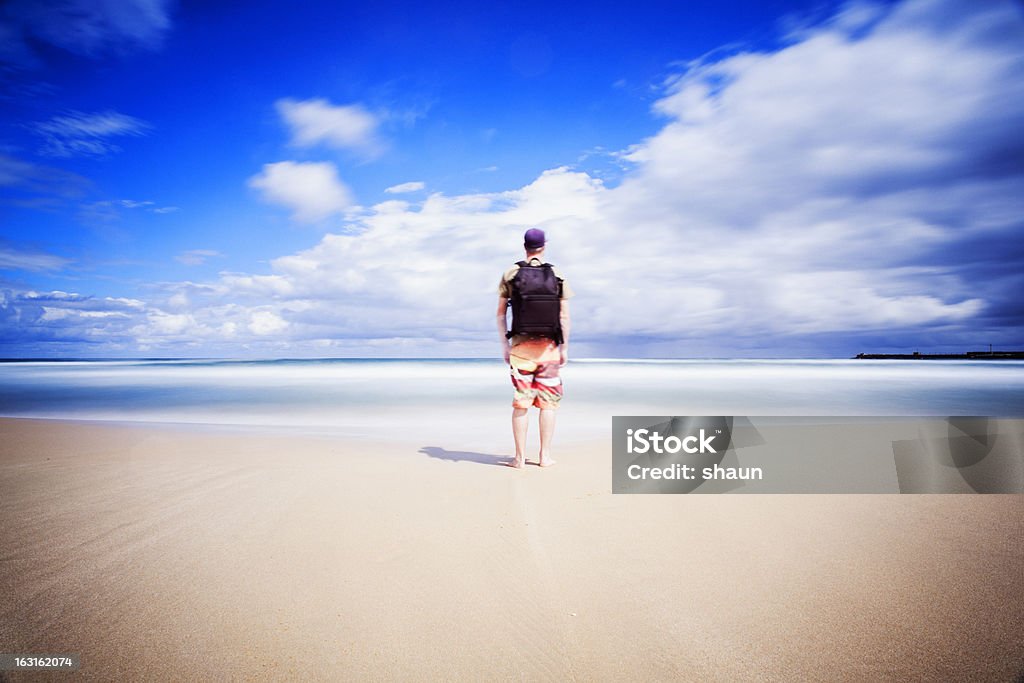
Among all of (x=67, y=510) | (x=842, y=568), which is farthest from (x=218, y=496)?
(x=842, y=568)

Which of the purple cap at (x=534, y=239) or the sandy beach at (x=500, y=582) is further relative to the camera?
the purple cap at (x=534, y=239)

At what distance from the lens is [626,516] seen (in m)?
3.19

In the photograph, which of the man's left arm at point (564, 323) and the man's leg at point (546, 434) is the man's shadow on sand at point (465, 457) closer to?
the man's leg at point (546, 434)

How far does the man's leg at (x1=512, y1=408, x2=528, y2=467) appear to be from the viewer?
4688 millimetres

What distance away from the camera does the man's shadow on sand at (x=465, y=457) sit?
16.4 feet

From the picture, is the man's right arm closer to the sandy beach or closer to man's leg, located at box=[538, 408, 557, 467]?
man's leg, located at box=[538, 408, 557, 467]

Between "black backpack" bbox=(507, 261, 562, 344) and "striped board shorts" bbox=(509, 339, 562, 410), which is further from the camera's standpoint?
"striped board shorts" bbox=(509, 339, 562, 410)

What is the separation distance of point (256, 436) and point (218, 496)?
3261 millimetres

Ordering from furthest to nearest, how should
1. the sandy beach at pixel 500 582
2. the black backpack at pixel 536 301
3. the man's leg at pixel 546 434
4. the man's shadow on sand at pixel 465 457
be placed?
the man's shadow on sand at pixel 465 457, the man's leg at pixel 546 434, the black backpack at pixel 536 301, the sandy beach at pixel 500 582

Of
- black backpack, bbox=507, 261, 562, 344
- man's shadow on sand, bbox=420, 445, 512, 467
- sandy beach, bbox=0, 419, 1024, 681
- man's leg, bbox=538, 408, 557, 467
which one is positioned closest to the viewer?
sandy beach, bbox=0, 419, 1024, 681

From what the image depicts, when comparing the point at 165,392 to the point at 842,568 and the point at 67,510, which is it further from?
the point at 842,568

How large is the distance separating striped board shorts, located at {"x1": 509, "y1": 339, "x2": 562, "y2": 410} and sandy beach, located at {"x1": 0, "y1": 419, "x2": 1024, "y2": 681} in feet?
3.62

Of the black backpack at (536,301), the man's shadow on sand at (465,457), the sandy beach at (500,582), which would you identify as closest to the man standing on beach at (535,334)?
the black backpack at (536,301)

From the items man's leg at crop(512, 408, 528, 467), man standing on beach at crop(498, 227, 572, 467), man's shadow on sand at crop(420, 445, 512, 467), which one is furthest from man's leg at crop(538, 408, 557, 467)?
man's shadow on sand at crop(420, 445, 512, 467)
